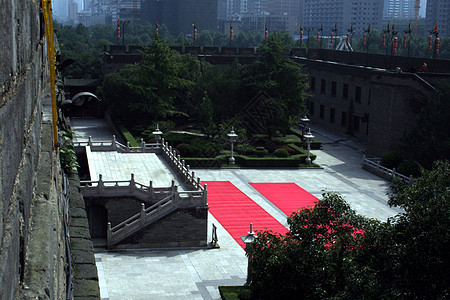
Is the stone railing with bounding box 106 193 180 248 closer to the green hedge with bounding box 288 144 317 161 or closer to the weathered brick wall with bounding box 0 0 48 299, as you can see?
the green hedge with bounding box 288 144 317 161

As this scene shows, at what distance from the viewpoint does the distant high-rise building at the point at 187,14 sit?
18062 cm

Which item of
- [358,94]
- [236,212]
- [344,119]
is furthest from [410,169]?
[344,119]

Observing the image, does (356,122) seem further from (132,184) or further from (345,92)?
(132,184)

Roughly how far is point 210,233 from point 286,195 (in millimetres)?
8221

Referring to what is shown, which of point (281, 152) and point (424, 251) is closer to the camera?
point (424, 251)

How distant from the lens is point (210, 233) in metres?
29.1

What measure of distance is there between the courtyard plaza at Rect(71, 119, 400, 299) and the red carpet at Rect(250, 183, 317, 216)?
0.48 metres

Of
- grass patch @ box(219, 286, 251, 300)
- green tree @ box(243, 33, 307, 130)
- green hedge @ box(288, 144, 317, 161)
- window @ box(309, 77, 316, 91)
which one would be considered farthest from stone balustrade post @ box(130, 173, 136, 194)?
window @ box(309, 77, 316, 91)

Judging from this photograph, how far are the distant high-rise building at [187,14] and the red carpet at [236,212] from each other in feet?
488

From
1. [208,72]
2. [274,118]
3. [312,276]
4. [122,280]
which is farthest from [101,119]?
[312,276]

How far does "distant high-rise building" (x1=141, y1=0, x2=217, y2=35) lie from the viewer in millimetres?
180625

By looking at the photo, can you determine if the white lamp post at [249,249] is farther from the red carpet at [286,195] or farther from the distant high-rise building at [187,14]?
the distant high-rise building at [187,14]

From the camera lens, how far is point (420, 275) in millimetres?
12555

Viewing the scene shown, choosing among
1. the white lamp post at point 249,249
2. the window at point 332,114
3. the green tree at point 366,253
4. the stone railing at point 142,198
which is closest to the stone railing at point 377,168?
the window at point 332,114
